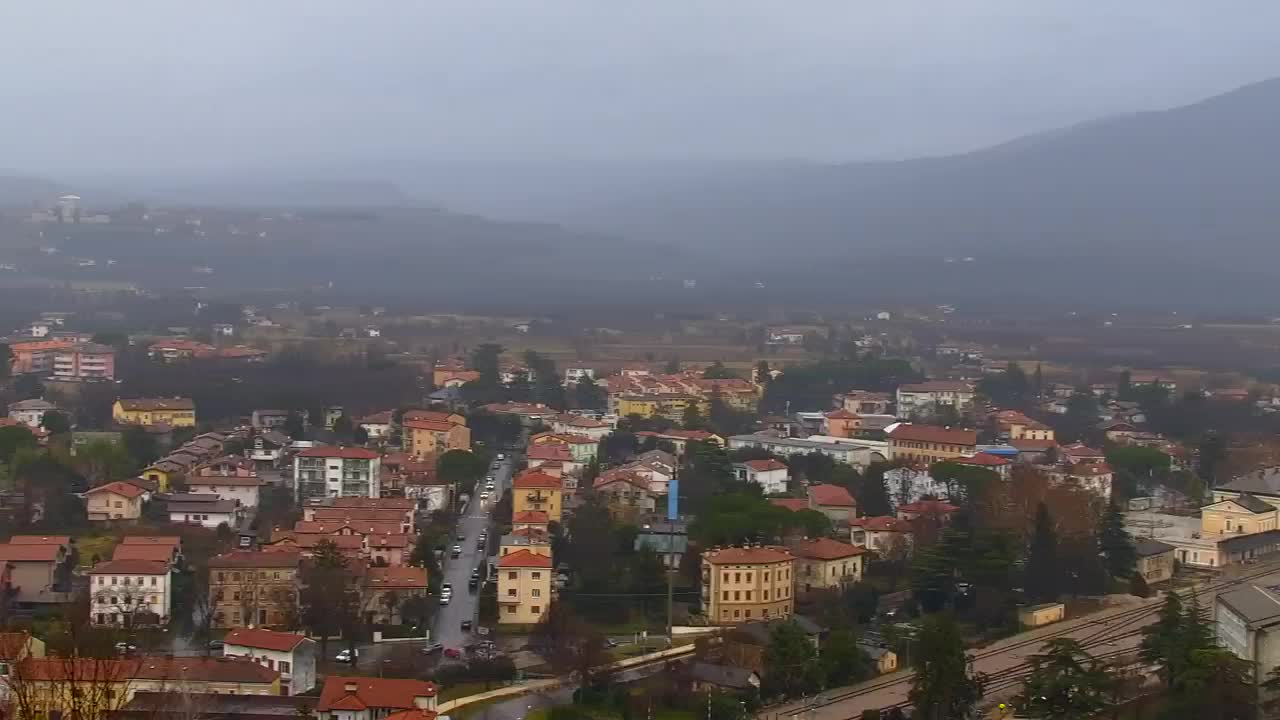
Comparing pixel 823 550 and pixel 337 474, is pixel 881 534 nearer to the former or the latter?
pixel 823 550

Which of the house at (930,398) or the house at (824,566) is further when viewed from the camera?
the house at (930,398)

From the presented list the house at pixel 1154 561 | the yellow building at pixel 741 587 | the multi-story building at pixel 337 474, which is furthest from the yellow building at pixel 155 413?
the house at pixel 1154 561

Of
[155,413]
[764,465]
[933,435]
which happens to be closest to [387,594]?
[764,465]

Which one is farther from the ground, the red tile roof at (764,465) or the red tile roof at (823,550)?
the red tile roof at (764,465)

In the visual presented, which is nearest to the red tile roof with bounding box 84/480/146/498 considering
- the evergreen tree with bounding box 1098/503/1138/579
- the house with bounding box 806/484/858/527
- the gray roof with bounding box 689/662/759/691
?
the house with bounding box 806/484/858/527

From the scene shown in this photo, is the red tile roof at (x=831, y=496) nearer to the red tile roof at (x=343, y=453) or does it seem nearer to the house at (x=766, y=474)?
the house at (x=766, y=474)

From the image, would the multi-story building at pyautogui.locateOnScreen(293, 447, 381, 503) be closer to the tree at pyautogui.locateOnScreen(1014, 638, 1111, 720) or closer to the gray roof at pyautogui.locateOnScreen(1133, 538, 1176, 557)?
the gray roof at pyautogui.locateOnScreen(1133, 538, 1176, 557)
